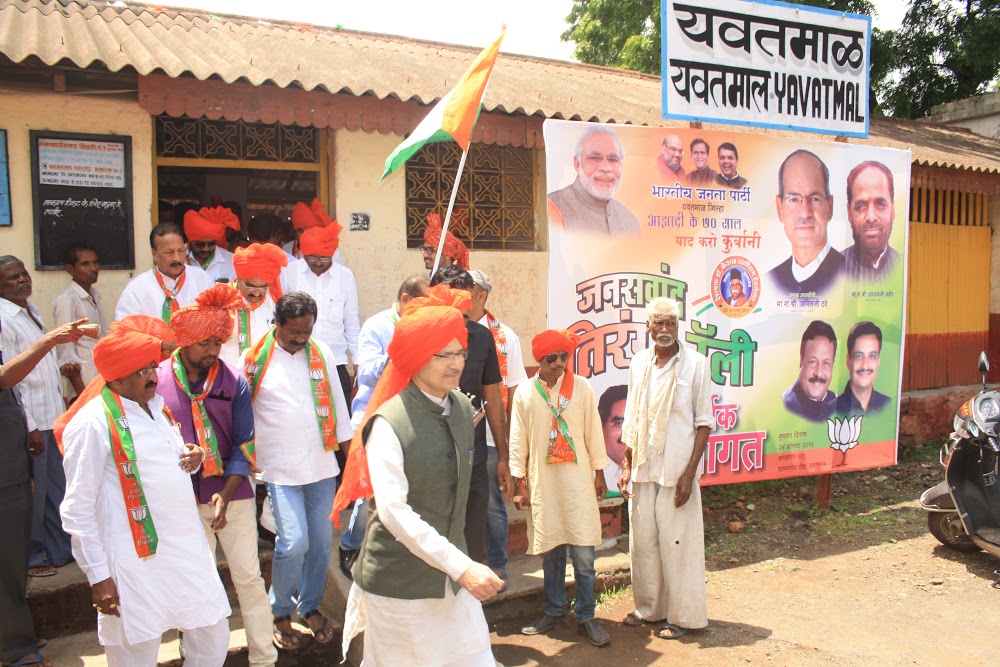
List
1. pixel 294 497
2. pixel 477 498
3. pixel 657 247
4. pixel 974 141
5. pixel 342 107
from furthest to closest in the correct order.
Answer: pixel 974 141 → pixel 657 247 → pixel 342 107 → pixel 294 497 → pixel 477 498

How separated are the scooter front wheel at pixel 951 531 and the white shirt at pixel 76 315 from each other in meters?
6.20

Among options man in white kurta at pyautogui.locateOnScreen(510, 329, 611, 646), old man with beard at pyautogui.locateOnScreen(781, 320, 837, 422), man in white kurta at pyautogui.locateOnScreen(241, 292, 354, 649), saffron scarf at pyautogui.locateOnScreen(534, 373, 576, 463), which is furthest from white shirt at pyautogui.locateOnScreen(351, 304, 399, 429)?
old man with beard at pyautogui.locateOnScreen(781, 320, 837, 422)

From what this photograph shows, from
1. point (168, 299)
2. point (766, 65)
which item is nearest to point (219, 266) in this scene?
point (168, 299)

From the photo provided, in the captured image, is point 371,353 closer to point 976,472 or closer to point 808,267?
point 808,267

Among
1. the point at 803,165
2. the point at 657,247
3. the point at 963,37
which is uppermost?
the point at 963,37

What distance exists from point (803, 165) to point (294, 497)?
191 inches

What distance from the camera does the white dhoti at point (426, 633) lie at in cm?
295

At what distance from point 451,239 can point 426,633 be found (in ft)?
9.51

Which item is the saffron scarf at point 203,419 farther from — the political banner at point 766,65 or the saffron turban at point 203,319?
the political banner at point 766,65

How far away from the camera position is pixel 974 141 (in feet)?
37.1

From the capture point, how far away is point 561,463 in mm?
4672

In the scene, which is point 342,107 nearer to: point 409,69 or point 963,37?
point 409,69

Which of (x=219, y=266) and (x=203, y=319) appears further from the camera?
(x=219, y=266)

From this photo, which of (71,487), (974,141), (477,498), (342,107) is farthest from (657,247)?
(974,141)
